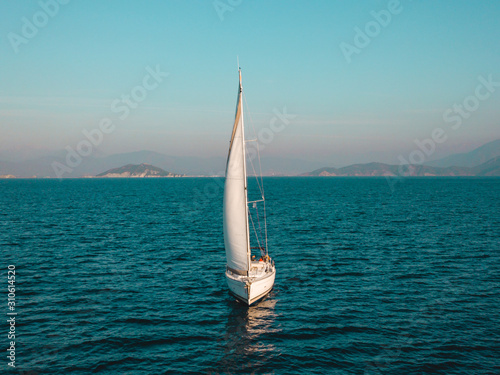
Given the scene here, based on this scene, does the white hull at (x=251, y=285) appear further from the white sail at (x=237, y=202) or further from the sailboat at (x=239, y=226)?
the white sail at (x=237, y=202)

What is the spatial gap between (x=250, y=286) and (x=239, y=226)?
5262 mm

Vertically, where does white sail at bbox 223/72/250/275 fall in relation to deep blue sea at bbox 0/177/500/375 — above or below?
above

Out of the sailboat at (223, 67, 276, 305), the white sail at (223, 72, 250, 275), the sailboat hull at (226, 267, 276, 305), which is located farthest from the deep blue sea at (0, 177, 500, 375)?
the white sail at (223, 72, 250, 275)

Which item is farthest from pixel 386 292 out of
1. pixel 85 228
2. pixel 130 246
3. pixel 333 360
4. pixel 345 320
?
pixel 85 228

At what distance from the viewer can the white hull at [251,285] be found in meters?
30.3

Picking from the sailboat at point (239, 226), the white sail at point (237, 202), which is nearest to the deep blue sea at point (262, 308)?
the sailboat at point (239, 226)

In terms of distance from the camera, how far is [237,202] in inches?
1218

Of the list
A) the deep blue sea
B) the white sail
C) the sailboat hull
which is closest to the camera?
the deep blue sea

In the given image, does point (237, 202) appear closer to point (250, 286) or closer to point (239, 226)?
point (239, 226)

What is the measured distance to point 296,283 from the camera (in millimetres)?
37438

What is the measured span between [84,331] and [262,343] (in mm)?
13399

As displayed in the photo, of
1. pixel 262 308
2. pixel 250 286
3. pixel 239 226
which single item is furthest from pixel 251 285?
pixel 239 226

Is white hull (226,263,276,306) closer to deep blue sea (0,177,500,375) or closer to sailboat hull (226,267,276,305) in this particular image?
sailboat hull (226,267,276,305)

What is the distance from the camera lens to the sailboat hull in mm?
30219
